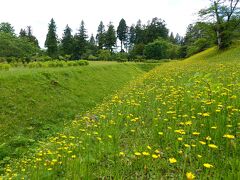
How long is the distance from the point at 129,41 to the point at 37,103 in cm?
7622

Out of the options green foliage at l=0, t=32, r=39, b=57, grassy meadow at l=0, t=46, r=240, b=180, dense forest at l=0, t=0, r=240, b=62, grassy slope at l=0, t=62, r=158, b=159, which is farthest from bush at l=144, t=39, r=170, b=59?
grassy meadow at l=0, t=46, r=240, b=180

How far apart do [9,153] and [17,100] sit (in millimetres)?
4006

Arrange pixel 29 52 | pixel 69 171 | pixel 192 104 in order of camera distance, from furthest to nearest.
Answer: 1. pixel 29 52
2. pixel 192 104
3. pixel 69 171

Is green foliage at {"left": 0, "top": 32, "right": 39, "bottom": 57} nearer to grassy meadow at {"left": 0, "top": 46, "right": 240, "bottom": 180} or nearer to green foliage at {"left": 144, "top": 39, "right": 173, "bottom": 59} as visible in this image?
green foliage at {"left": 144, "top": 39, "right": 173, "bottom": 59}

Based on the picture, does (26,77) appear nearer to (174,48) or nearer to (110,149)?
→ (110,149)

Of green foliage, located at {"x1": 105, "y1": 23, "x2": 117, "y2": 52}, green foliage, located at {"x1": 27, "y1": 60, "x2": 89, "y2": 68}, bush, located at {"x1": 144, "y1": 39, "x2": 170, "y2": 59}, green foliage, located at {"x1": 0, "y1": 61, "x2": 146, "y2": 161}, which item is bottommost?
green foliage, located at {"x1": 0, "y1": 61, "x2": 146, "y2": 161}

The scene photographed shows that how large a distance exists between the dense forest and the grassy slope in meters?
9.44

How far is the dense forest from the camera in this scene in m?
32.4

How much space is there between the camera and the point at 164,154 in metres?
3.78

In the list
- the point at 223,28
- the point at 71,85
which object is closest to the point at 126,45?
the point at 223,28

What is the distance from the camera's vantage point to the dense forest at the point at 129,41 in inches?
1275

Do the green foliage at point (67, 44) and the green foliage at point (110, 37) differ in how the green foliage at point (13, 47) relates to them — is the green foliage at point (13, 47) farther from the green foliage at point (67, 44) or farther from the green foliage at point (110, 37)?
the green foliage at point (110, 37)

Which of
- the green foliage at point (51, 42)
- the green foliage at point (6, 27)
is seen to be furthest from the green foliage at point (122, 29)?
the green foliage at point (6, 27)

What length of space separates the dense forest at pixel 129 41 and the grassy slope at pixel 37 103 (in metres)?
9.44
